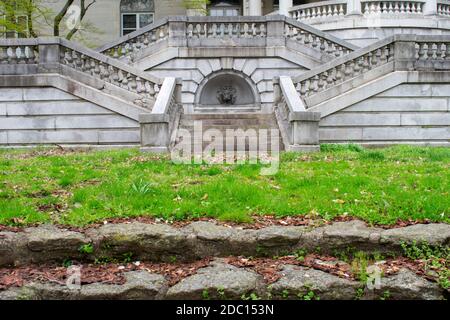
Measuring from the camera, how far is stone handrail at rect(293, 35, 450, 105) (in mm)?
15195

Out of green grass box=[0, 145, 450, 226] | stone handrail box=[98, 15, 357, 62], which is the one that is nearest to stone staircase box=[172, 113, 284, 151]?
green grass box=[0, 145, 450, 226]

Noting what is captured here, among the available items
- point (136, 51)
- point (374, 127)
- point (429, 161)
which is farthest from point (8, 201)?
point (136, 51)

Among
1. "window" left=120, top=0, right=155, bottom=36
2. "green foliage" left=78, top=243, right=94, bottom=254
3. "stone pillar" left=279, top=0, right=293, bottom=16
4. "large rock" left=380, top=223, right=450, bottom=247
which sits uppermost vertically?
"window" left=120, top=0, right=155, bottom=36

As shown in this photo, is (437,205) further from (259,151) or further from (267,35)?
(267,35)

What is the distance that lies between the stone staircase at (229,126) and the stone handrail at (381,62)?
1.51m

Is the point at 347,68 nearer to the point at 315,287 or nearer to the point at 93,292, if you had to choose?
the point at 315,287

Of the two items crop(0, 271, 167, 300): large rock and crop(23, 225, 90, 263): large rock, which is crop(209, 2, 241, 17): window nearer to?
crop(23, 225, 90, 263): large rock

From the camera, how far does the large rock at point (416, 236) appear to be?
599 centimetres

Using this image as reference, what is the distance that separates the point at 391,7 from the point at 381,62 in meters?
9.08

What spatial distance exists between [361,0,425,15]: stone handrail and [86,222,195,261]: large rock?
19873 millimetres

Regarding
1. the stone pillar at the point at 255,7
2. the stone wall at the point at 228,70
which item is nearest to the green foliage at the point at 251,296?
the stone wall at the point at 228,70

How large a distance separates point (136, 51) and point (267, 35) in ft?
16.2

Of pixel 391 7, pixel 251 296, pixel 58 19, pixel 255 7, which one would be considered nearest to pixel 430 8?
pixel 391 7

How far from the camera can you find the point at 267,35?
19.9 m
